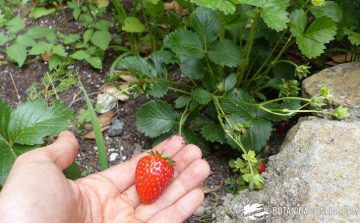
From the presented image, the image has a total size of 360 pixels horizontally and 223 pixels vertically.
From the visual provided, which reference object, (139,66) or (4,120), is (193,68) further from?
(4,120)

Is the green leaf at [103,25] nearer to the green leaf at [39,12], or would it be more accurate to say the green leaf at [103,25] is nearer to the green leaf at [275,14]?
the green leaf at [39,12]

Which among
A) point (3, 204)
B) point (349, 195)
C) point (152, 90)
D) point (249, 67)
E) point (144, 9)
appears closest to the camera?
point (3, 204)

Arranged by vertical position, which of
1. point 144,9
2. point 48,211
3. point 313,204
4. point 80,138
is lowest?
point 80,138

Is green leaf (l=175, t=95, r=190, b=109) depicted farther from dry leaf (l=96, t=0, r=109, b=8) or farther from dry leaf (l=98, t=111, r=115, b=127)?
dry leaf (l=96, t=0, r=109, b=8)

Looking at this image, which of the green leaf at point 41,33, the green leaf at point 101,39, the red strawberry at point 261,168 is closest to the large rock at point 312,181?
the red strawberry at point 261,168

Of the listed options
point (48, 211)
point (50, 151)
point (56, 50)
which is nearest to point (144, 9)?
point (56, 50)

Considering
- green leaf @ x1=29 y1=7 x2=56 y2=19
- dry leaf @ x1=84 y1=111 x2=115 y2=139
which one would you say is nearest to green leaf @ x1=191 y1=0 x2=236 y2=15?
dry leaf @ x1=84 y1=111 x2=115 y2=139

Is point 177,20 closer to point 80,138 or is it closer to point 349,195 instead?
point 80,138
